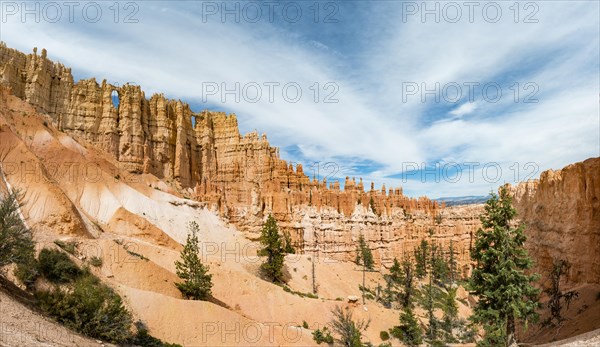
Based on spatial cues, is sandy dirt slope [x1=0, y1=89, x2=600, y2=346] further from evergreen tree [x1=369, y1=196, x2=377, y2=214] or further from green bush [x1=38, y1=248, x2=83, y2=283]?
evergreen tree [x1=369, y1=196, x2=377, y2=214]

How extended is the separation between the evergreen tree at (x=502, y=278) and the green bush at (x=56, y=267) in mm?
24589

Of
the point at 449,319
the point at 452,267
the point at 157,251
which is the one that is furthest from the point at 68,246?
the point at 452,267

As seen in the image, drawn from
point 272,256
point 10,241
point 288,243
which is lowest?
point 272,256

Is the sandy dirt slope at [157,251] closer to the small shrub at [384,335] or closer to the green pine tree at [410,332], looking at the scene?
the small shrub at [384,335]

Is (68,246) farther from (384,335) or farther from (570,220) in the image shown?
(570,220)

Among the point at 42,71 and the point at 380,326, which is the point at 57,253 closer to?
the point at 380,326

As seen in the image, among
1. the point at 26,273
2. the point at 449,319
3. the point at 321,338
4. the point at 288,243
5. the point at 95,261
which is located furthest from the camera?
the point at 288,243

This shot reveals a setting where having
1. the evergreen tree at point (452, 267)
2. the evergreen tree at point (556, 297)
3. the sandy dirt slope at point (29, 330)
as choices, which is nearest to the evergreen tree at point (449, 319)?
the evergreen tree at point (556, 297)

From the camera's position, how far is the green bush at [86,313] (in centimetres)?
1585

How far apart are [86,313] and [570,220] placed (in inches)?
1486

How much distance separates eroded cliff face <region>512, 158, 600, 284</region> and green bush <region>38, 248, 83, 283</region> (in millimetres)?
32233

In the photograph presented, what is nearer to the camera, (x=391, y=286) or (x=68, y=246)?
(x=68, y=246)

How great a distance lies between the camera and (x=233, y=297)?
37.5 metres

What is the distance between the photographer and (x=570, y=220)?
3150cm
